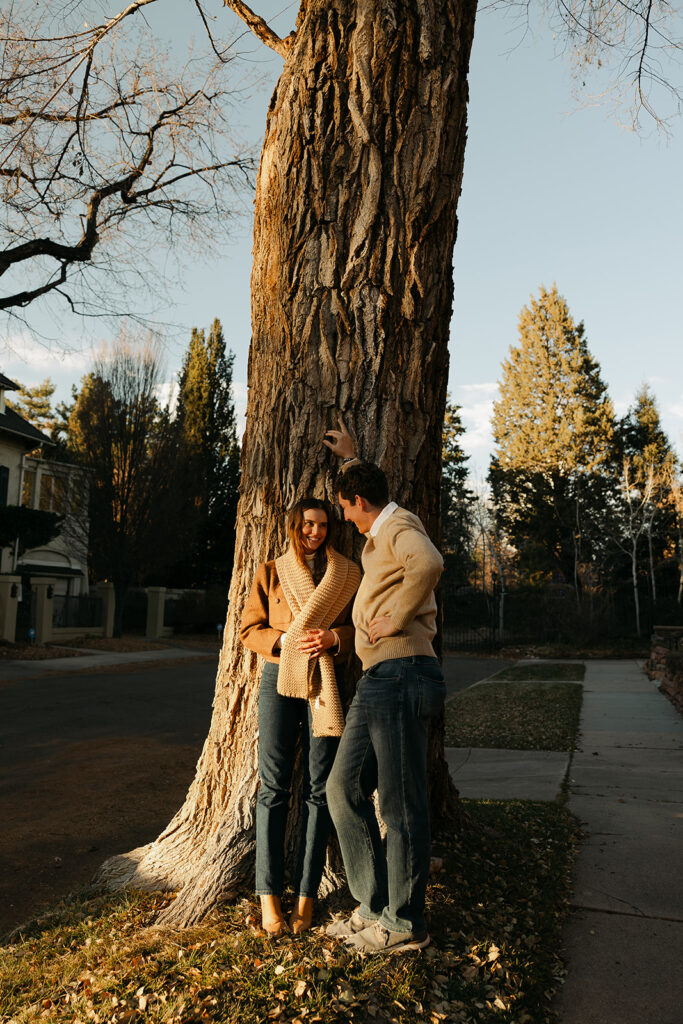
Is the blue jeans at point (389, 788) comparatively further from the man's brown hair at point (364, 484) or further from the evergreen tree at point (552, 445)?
the evergreen tree at point (552, 445)

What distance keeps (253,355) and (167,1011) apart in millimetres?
2919

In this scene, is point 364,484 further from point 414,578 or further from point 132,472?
point 132,472

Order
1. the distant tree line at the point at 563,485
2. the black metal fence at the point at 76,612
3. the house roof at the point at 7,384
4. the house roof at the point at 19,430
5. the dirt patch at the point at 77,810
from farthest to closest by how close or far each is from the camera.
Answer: the distant tree line at the point at 563,485 < the house roof at the point at 19,430 < the black metal fence at the point at 76,612 < the house roof at the point at 7,384 < the dirt patch at the point at 77,810

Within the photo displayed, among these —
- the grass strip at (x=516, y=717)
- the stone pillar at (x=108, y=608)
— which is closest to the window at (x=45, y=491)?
the stone pillar at (x=108, y=608)

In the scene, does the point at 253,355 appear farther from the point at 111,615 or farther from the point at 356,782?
the point at 111,615

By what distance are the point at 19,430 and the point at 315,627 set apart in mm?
26955

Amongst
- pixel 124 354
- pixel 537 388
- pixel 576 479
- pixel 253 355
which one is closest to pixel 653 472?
pixel 576 479

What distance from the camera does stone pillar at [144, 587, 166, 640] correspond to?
1183 inches

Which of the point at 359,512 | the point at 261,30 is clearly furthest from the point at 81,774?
the point at 261,30

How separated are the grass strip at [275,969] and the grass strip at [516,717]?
17.7 feet

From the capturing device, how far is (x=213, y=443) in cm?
3809

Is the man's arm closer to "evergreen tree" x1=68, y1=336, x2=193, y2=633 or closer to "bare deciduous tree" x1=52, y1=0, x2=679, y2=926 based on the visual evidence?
"bare deciduous tree" x1=52, y1=0, x2=679, y2=926

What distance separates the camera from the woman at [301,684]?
130 inches

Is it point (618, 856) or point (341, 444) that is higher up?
point (341, 444)
